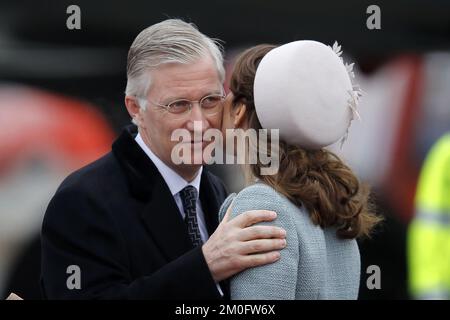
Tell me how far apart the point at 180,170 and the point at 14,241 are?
1.72 meters

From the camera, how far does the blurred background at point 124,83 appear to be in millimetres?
3543

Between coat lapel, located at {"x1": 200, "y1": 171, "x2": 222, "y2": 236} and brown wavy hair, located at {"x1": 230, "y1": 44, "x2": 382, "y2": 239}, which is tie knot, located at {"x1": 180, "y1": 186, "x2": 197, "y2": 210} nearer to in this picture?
coat lapel, located at {"x1": 200, "y1": 171, "x2": 222, "y2": 236}

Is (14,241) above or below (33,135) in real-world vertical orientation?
below

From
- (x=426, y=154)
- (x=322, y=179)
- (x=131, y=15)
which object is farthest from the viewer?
(x=426, y=154)

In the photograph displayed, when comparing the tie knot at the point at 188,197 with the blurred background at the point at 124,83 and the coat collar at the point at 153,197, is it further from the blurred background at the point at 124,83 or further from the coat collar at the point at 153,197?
the blurred background at the point at 124,83

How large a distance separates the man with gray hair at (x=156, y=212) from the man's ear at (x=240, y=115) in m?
0.23

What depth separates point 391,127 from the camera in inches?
165

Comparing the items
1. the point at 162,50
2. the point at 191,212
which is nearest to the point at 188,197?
the point at 191,212

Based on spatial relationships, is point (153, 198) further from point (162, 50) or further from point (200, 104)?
point (162, 50)

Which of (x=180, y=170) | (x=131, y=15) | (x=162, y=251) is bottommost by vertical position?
(x=162, y=251)

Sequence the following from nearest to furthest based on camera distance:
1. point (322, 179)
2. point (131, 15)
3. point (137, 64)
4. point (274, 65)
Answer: point (274, 65), point (322, 179), point (137, 64), point (131, 15)

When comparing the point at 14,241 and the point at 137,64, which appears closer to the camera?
the point at 137,64
